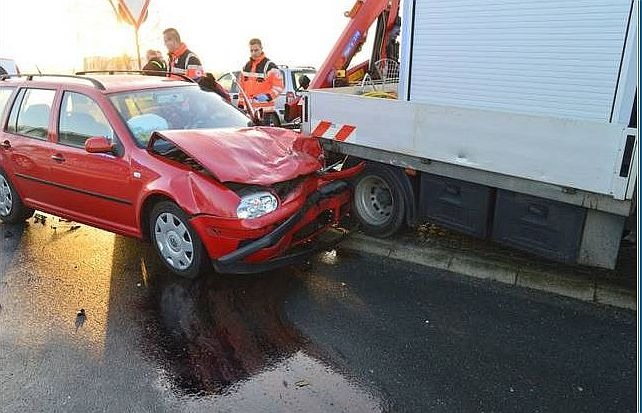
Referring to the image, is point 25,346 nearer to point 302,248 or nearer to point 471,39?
point 302,248

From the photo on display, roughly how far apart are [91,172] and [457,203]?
327cm

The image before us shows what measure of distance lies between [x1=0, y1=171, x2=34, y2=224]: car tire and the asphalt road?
127 centimetres

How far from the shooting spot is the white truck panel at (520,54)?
391cm

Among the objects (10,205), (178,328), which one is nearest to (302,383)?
(178,328)

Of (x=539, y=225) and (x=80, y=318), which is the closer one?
(x=80, y=318)

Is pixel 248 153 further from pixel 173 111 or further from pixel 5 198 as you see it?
pixel 5 198

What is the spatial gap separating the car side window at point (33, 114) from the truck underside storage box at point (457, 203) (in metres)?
3.74

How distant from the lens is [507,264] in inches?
185

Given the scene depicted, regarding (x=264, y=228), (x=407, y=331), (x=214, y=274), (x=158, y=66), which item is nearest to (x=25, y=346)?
(x=214, y=274)

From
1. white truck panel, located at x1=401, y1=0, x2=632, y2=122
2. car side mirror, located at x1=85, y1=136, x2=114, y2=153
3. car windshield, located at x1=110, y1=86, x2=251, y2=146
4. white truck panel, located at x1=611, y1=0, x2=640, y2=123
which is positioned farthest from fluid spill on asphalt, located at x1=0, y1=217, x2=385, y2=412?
white truck panel, located at x1=611, y1=0, x2=640, y2=123

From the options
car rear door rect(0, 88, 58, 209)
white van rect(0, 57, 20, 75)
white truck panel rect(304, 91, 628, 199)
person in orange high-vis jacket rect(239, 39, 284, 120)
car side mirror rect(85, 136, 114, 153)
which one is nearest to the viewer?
white truck panel rect(304, 91, 628, 199)

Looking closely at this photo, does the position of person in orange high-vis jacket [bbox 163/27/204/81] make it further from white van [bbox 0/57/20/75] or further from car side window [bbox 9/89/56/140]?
white van [bbox 0/57/20/75]

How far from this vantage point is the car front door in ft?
15.2

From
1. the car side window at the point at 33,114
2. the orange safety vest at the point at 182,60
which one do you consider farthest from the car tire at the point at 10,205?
the orange safety vest at the point at 182,60
